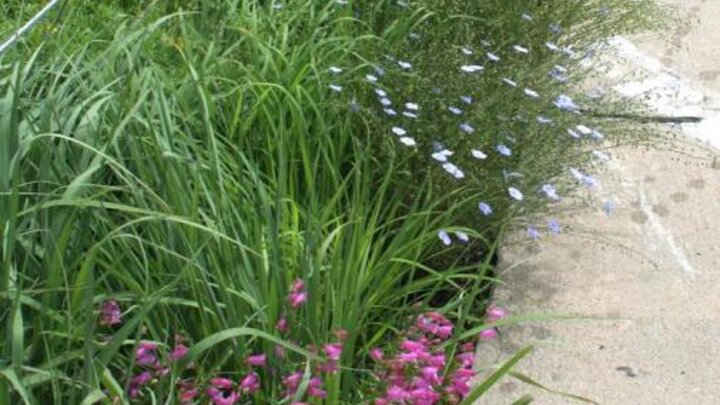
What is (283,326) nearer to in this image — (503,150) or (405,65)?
(503,150)

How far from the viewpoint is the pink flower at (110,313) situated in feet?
8.48

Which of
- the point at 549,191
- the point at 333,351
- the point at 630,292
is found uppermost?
the point at 333,351

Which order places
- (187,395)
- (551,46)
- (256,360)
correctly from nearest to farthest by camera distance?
1. (187,395)
2. (256,360)
3. (551,46)

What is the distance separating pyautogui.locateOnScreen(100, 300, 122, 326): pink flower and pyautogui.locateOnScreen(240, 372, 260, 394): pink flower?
30 centimetres

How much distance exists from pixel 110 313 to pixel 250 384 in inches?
13.7

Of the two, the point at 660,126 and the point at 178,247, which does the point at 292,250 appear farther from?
the point at 660,126

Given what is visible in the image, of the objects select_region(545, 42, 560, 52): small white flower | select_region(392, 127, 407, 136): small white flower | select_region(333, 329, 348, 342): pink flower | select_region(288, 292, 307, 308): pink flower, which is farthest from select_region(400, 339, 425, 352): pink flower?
select_region(545, 42, 560, 52): small white flower

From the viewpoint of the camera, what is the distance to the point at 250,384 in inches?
98.6

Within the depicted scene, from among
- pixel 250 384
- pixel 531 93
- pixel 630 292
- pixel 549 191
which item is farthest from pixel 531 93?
pixel 250 384

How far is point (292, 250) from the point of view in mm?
2986

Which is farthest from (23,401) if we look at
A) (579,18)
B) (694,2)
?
(694,2)

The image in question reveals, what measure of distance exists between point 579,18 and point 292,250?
1.90m

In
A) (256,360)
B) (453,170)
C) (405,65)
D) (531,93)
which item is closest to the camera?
(256,360)

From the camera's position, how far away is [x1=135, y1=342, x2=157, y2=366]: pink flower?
2498mm
